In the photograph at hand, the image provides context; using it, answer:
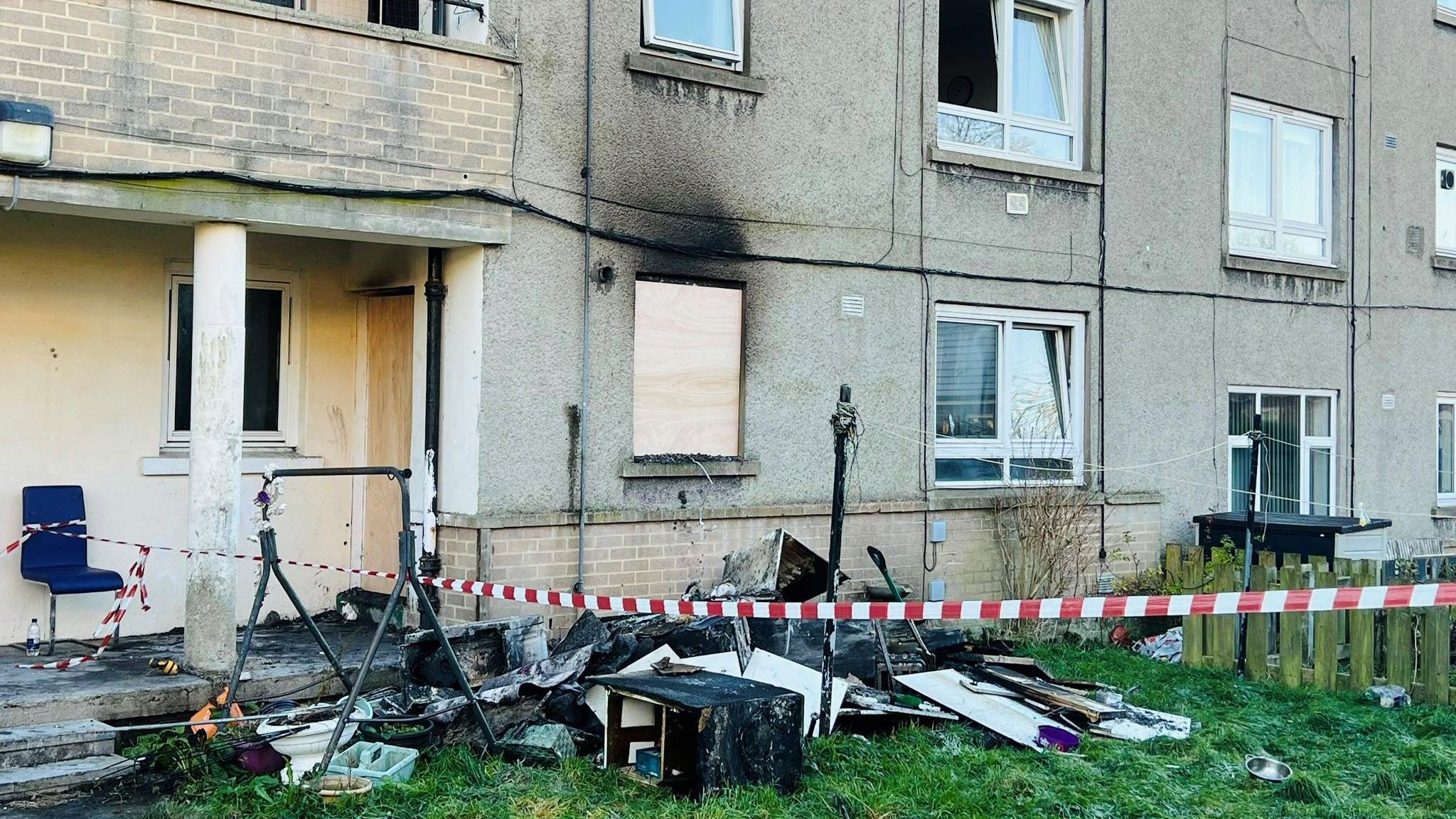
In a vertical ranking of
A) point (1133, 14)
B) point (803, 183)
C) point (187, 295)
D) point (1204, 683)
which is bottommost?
point (1204, 683)

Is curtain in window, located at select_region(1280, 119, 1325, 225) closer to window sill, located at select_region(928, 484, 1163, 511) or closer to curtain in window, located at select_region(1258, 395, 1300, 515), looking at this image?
curtain in window, located at select_region(1258, 395, 1300, 515)

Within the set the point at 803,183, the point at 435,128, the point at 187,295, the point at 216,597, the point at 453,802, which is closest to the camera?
the point at 453,802

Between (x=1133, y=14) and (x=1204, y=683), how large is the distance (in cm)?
650

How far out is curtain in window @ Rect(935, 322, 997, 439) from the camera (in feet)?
39.5

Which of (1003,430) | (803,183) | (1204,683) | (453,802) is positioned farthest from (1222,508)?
(453,802)

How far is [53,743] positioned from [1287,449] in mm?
12020

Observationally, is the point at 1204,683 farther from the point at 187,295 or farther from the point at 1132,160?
the point at 187,295

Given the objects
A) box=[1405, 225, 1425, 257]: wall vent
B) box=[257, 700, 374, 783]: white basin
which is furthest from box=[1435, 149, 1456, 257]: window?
box=[257, 700, 374, 783]: white basin

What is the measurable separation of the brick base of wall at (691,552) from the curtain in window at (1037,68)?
3708 millimetres

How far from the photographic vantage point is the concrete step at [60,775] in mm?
6902

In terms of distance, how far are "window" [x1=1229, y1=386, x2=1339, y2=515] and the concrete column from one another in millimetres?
9756

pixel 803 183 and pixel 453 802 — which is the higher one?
pixel 803 183

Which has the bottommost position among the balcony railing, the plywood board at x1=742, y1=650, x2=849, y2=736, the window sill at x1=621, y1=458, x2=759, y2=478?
the plywood board at x1=742, y1=650, x2=849, y2=736

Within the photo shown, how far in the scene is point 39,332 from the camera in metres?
9.34
